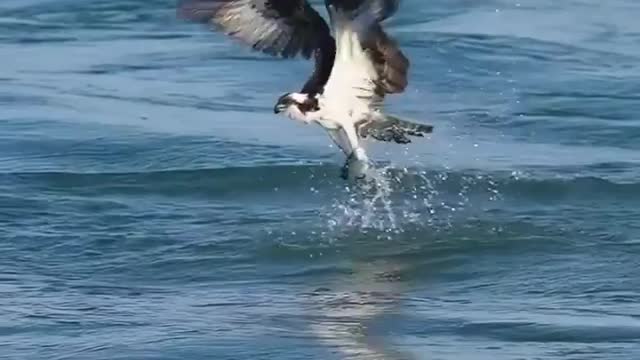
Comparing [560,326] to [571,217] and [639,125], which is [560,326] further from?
[639,125]

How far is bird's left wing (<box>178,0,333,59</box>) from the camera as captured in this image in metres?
8.66

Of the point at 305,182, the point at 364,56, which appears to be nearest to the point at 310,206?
the point at 305,182

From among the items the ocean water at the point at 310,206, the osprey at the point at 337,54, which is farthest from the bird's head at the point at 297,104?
the ocean water at the point at 310,206

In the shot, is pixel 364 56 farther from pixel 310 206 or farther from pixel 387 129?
pixel 310 206

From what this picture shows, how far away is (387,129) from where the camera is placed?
886cm

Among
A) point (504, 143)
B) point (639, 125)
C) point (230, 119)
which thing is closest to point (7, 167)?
point (230, 119)

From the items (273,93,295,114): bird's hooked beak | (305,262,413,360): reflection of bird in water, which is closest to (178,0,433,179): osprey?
(273,93,295,114): bird's hooked beak

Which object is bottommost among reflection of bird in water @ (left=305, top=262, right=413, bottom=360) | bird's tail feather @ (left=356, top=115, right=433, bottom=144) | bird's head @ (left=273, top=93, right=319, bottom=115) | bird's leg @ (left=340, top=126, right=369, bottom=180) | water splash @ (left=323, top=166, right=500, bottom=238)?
water splash @ (left=323, top=166, right=500, bottom=238)

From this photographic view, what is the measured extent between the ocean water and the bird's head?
741 millimetres

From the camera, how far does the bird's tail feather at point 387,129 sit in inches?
348

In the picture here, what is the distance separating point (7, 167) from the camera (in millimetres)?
11031

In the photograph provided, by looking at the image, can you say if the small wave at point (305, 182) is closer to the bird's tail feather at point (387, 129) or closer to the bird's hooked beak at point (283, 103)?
the bird's tail feather at point (387, 129)

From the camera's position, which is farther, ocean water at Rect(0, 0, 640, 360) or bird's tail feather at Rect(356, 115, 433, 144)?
bird's tail feather at Rect(356, 115, 433, 144)

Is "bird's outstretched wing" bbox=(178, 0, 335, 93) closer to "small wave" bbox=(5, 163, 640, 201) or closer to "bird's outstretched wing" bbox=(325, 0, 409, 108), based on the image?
"bird's outstretched wing" bbox=(325, 0, 409, 108)
